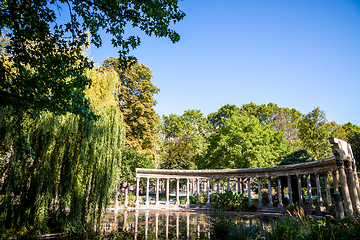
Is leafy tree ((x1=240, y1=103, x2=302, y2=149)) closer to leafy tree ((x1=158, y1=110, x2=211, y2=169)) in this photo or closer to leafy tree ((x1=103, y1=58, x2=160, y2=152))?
leafy tree ((x1=158, y1=110, x2=211, y2=169))

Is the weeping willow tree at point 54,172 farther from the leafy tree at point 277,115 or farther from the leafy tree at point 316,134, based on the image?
the leafy tree at point 277,115

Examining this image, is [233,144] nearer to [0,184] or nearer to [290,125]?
[290,125]

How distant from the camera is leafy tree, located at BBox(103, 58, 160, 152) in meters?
31.1

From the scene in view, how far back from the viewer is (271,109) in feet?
151

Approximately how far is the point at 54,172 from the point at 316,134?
115 feet

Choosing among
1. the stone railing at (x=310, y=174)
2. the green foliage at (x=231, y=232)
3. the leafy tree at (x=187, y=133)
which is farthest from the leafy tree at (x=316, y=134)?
the green foliage at (x=231, y=232)

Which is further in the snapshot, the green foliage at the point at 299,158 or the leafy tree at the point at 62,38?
the green foliage at the point at 299,158

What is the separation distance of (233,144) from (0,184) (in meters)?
27.4

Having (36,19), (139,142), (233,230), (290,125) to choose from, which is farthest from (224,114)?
(36,19)

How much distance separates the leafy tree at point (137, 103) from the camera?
102 ft

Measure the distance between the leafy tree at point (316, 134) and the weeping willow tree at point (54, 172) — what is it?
31.4 meters

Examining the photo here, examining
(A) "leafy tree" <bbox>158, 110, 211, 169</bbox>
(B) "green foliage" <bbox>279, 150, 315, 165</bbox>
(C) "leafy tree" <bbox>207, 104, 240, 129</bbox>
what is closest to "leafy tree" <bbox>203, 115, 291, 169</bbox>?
(B) "green foliage" <bbox>279, 150, 315, 165</bbox>

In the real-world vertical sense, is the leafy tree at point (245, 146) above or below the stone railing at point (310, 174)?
above

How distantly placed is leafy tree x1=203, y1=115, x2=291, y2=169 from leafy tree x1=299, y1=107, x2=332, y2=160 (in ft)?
15.2
